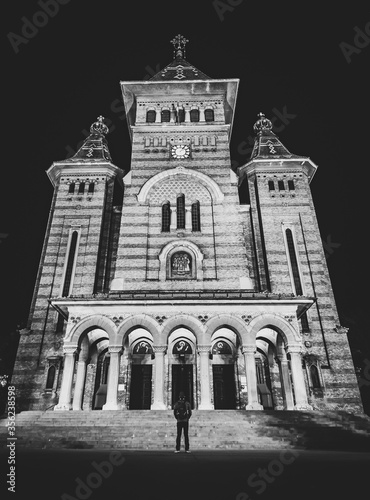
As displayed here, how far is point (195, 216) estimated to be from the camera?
24109 millimetres

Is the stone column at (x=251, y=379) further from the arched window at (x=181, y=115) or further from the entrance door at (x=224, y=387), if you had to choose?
the arched window at (x=181, y=115)

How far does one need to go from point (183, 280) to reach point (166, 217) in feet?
16.1

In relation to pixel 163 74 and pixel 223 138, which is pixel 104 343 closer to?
pixel 223 138

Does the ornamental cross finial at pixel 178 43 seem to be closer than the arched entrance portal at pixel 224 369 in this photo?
No

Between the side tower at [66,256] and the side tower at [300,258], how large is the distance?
32.8 feet

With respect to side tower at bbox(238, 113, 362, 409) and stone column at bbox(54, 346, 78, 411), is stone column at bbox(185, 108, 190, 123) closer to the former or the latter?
side tower at bbox(238, 113, 362, 409)

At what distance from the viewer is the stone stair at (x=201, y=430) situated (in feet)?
38.8

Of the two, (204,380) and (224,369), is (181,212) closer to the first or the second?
(224,369)

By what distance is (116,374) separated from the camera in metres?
16.6

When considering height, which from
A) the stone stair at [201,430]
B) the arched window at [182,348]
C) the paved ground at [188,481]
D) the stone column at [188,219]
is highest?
A: the stone column at [188,219]

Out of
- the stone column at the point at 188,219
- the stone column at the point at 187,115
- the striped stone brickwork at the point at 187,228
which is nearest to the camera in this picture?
the striped stone brickwork at the point at 187,228

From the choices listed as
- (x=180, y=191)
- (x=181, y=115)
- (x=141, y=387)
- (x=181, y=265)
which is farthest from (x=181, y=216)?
(x=141, y=387)

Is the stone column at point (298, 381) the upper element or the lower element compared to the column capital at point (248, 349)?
lower

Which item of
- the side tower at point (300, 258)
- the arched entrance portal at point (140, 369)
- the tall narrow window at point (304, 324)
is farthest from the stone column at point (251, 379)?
the arched entrance portal at point (140, 369)
